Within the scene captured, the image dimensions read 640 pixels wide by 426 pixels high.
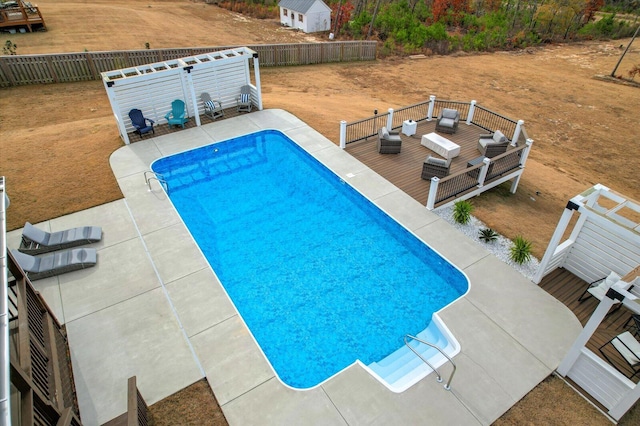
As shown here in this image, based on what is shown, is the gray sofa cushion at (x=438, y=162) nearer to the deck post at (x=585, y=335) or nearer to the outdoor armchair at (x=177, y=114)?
the deck post at (x=585, y=335)

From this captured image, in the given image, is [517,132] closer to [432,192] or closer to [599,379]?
[432,192]

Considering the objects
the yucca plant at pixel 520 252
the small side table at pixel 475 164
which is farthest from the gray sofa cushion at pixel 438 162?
the yucca plant at pixel 520 252

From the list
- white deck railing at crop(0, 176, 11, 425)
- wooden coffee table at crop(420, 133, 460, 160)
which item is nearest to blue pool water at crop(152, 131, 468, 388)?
wooden coffee table at crop(420, 133, 460, 160)

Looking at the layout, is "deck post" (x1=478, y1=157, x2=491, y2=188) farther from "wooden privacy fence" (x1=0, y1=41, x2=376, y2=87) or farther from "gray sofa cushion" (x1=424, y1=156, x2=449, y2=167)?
"wooden privacy fence" (x1=0, y1=41, x2=376, y2=87)

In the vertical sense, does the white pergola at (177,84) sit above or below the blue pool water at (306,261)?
above

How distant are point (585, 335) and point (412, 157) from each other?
823 cm

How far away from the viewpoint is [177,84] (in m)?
14.9

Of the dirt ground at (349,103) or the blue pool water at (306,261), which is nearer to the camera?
the blue pool water at (306,261)

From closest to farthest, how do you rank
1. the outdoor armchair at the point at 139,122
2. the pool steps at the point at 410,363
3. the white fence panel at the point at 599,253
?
the pool steps at the point at 410,363 → the white fence panel at the point at 599,253 → the outdoor armchair at the point at 139,122

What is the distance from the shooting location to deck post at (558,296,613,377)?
611 cm

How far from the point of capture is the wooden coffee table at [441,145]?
13.1 m

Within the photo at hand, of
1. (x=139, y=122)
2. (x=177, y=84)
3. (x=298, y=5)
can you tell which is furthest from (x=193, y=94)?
(x=298, y=5)

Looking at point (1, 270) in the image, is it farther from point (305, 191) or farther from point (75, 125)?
point (75, 125)

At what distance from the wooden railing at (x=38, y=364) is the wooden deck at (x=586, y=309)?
9.04 m
